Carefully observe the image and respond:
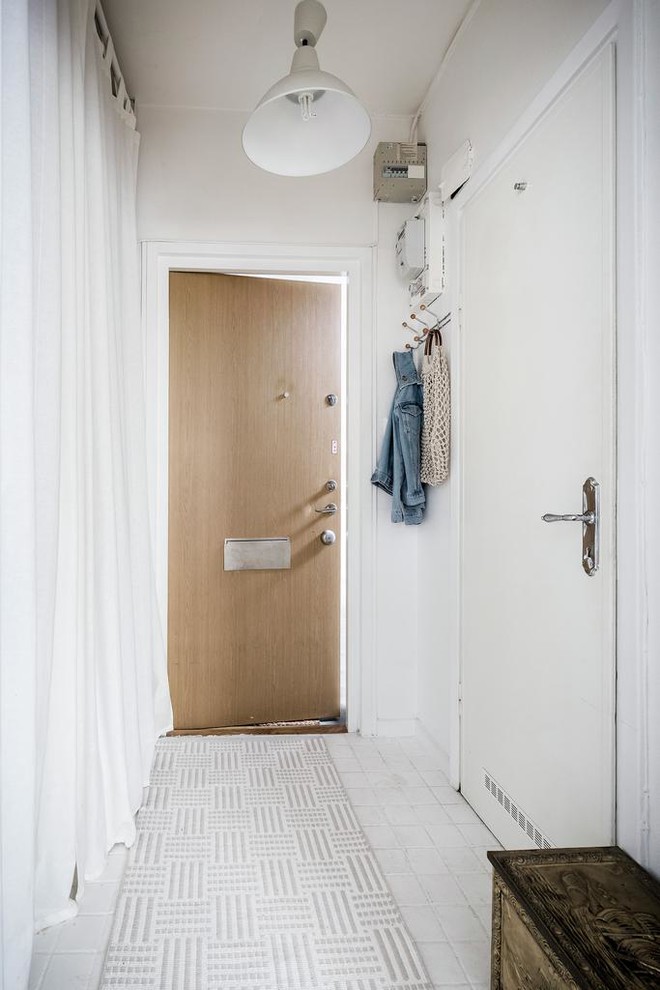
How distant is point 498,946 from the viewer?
1.23 metres

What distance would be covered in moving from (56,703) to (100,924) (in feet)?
1.71

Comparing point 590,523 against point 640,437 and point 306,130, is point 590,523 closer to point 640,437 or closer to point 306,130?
point 640,437

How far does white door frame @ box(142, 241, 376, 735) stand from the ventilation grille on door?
890mm

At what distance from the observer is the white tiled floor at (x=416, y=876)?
4.75ft

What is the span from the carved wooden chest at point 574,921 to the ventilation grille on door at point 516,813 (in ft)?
1.45

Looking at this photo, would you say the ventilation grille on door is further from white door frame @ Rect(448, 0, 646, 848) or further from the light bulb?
the light bulb

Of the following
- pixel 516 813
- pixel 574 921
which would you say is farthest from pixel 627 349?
pixel 516 813

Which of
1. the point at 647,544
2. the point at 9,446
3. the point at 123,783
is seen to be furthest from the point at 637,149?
the point at 123,783

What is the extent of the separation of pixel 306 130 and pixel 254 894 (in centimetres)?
196

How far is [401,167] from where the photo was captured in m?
2.71

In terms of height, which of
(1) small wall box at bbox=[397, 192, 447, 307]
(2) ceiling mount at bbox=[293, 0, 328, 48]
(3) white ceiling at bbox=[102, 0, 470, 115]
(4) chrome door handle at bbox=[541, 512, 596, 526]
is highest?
(3) white ceiling at bbox=[102, 0, 470, 115]

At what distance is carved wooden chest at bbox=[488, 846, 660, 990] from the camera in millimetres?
978

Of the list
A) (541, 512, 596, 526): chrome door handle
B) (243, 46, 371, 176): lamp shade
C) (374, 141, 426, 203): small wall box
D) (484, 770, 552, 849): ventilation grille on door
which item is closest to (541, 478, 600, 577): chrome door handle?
(541, 512, 596, 526): chrome door handle

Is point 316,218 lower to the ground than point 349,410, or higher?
higher
